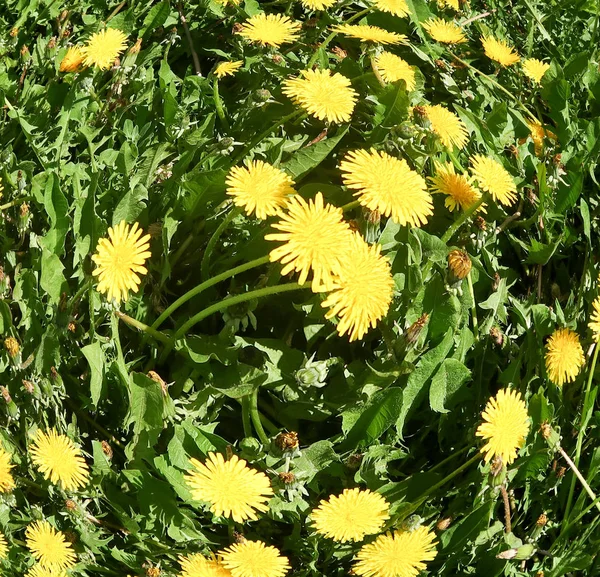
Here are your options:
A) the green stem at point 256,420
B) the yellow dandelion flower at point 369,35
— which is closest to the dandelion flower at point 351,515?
the green stem at point 256,420

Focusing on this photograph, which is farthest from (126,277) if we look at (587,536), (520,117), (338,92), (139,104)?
(520,117)

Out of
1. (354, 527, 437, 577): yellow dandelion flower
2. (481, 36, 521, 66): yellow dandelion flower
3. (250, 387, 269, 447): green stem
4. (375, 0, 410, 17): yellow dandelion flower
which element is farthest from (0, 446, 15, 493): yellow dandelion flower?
(481, 36, 521, 66): yellow dandelion flower

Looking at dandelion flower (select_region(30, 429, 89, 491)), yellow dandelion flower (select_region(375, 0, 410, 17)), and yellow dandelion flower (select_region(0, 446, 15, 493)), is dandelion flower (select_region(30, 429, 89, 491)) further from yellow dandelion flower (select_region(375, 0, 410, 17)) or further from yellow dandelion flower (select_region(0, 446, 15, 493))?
yellow dandelion flower (select_region(375, 0, 410, 17))

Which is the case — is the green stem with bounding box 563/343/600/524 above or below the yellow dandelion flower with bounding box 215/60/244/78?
below

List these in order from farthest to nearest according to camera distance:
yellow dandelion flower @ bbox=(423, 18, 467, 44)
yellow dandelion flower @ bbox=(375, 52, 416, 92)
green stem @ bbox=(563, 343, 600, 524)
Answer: yellow dandelion flower @ bbox=(423, 18, 467, 44) → yellow dandelion flower @ bbox=(375, 52, 416, 92) → green stem @ bbox=(563, 343, 600, 524)

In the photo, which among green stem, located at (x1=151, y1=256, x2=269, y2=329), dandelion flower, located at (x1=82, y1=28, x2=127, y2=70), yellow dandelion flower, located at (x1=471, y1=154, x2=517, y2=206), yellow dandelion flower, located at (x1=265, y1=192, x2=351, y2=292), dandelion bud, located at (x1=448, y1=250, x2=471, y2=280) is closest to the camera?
yellow dandelion flower, located at (x1=265, y1=192, x2=351, y2=292)

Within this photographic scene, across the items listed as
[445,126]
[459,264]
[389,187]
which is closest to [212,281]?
[389,187]
